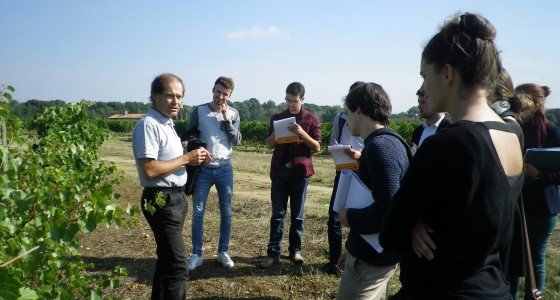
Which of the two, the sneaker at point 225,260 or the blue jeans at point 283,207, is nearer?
the sneaker at point 225,260

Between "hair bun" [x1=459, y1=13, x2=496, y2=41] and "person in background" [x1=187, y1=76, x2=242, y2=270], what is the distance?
11.4 ft

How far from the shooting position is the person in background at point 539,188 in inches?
130

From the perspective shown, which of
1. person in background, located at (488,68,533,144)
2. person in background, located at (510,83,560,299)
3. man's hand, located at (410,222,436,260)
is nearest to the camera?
man's hand, located at (410,222,436,260)

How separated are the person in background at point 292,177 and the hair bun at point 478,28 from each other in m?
3.39

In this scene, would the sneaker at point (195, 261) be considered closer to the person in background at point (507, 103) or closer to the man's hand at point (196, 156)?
the man's hand at point (196, 156)

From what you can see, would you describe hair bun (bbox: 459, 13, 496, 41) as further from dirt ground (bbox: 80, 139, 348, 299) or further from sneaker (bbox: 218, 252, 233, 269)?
sneaker (bbox: 218, 252, 233, 269)

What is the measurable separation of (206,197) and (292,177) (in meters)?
0.97

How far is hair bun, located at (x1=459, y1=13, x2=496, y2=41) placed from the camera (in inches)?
55.6

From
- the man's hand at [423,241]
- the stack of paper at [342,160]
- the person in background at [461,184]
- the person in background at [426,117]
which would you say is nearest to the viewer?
the person in background at [461,184]

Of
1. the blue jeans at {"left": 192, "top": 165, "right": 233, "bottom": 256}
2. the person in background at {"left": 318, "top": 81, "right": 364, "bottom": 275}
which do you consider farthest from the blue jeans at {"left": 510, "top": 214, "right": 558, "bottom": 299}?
the blue jeans at {"left": 192, "top": 165, "right": 233, "bottom": 256}

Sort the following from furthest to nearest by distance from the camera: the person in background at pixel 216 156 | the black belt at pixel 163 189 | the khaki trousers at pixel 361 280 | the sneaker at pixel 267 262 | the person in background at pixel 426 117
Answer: the sneaker at pixel 267 262 < the person in background at pixel 216 156 < the person in background at pixel 426 117 < the black belt at pixel 163 189 < the khaki trousers at pixel 361 280

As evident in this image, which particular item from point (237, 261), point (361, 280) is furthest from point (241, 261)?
point (361, 280)

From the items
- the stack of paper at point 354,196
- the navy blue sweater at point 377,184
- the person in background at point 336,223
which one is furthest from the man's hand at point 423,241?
the person in background at point 336,223

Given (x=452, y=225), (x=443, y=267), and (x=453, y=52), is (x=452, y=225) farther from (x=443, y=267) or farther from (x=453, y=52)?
(x=453, y=52)
